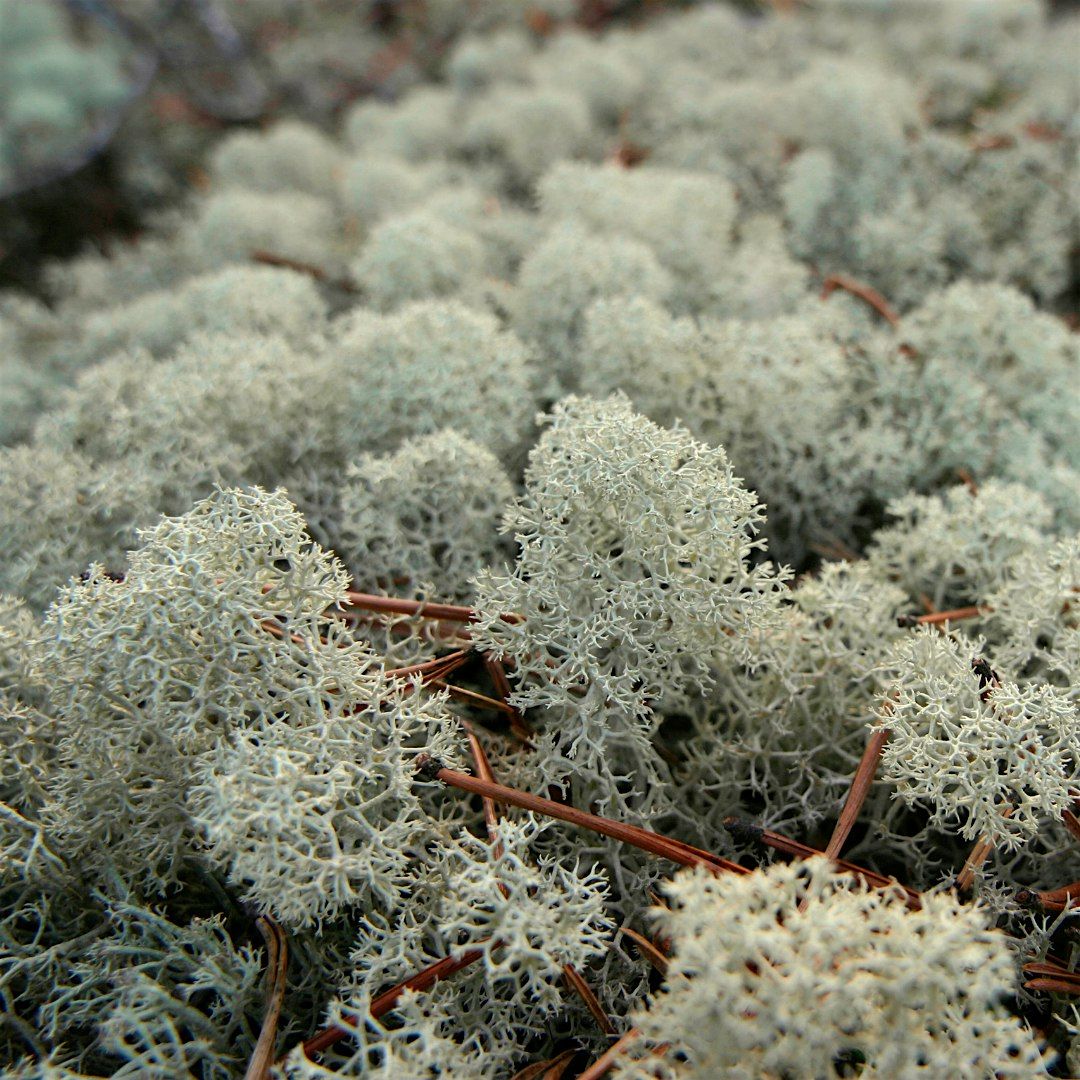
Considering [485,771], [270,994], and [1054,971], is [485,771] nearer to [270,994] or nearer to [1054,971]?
[270,994]

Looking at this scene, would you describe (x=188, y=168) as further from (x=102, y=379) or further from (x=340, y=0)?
(x=102, y=379)

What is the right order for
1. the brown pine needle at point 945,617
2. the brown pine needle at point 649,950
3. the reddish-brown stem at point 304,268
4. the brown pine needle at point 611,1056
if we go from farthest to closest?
1. the reddish-brown stem at point 304,268
2. the brown pine needle at point 945,617
3. the brown pine needle at point 649,950
4. the brown pine needle at point 611,1056

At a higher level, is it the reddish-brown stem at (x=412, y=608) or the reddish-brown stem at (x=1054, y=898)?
the reddish-brown stem at (x=412, y=608)

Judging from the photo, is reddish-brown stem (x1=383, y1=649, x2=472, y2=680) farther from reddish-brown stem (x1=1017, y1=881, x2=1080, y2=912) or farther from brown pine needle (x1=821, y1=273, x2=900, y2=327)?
brown pine needle (x1=821, y1=273, x2=900, y2=327)

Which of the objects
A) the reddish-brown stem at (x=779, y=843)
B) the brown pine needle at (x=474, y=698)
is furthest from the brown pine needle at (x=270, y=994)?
the reddish-brown stem at (x=779, y=843)

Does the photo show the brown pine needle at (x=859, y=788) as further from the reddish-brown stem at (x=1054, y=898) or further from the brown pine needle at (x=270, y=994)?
the brown pine needle at (x=270, y=994)

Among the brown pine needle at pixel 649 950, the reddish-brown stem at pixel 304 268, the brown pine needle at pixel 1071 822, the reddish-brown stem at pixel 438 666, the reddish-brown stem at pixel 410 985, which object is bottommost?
the brown pine needle at pixel 1071 822

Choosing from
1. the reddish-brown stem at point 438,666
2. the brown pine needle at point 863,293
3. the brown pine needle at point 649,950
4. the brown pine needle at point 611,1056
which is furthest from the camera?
the brown pine needle at point 863,293
